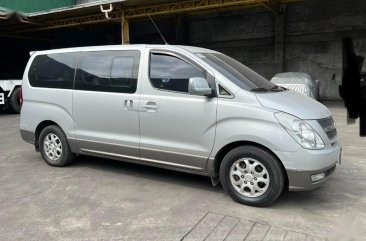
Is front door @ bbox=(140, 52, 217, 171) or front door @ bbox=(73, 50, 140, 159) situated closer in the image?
front door @ bbox=(140, 52, 217, 171)

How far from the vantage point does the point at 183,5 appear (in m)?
14.7

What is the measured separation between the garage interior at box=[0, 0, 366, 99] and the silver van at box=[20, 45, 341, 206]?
919 centimetres

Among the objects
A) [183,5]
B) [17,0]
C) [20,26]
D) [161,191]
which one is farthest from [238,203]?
[17,0]

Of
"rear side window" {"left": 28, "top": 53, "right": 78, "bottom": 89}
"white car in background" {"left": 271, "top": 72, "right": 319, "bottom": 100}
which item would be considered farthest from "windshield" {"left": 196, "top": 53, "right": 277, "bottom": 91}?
"white car in background" {"left": 271, "top": 72, "right": 319, "bottom": 100}

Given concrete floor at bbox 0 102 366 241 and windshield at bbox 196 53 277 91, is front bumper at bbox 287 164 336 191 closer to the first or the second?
concrete floor at bbox 0 102 366 241

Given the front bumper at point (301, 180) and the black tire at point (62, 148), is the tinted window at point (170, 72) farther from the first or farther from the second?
the black tire at point (62, 148)

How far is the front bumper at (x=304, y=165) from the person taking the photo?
383 centimetres

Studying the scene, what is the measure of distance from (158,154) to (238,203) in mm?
1187

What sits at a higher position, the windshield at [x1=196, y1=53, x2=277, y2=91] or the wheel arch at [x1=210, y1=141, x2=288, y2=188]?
the windshield at [x1=196, y1=53, x2=277, y2=91]

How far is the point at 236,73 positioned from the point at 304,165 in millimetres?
1421

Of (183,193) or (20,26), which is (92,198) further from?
(20,26)

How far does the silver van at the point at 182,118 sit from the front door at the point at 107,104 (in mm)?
14

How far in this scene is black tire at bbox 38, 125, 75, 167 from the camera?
5672mm

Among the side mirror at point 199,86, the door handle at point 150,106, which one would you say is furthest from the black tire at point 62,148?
the side mirror at point 199,86
